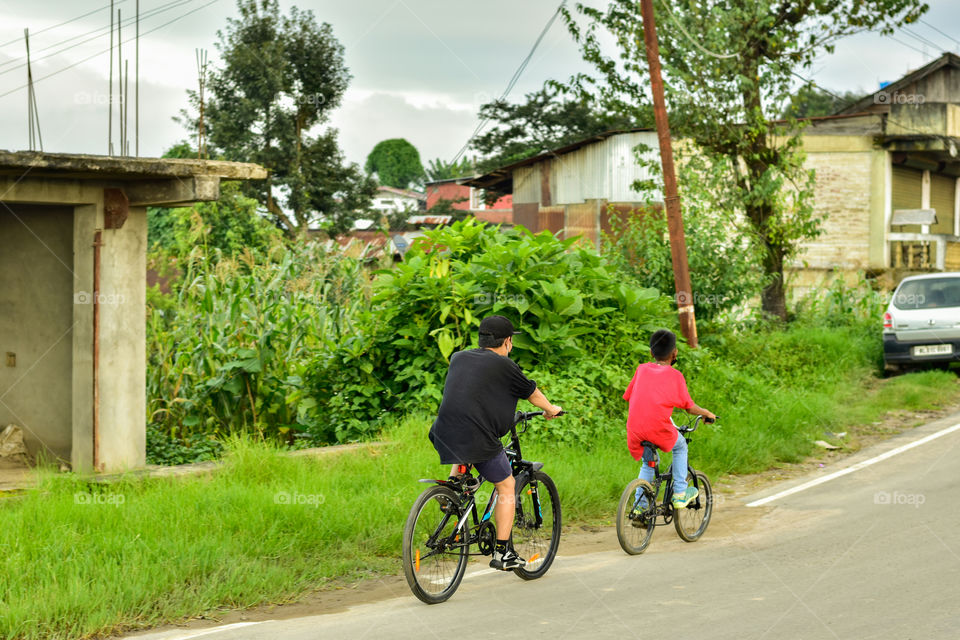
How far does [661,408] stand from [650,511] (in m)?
0.76

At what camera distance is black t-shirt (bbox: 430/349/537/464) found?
19.3 ft

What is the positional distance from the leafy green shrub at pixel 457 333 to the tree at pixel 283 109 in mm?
22054

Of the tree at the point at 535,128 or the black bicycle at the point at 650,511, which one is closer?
the black bicycle at the point at 650,511

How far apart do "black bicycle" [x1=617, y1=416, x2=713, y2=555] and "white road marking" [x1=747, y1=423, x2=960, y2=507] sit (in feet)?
5.44

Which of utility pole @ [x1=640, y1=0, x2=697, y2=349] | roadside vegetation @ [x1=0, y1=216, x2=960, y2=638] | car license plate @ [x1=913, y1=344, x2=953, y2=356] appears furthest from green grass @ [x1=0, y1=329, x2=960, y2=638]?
car license plate @ [x1=913, y1=344, x2=953, y2=356]

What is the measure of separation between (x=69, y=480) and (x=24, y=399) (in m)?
2.82

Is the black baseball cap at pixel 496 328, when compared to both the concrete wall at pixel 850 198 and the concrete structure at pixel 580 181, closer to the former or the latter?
the concrete structure at pixel 580 181

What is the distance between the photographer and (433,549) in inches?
229

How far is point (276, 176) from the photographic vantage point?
33.9 meters

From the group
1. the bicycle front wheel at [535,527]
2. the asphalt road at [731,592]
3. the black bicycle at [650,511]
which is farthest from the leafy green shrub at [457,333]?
the bicycle front wheel at [535,527]

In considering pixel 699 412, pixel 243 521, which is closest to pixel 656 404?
pixel 699 412

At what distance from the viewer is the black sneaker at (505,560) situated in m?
6.07

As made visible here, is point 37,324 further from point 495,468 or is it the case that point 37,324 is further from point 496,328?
point 495,468

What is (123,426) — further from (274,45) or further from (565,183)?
(274,45)
